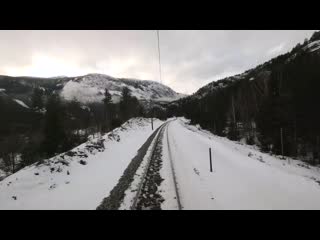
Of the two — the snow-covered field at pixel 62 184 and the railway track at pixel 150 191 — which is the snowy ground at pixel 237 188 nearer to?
the railway track at pixel 150 191

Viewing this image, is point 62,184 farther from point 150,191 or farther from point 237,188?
point 237,188

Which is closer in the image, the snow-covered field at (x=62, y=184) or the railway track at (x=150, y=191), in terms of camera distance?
the railway track at (x=150, y=191)

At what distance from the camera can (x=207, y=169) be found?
13180mm

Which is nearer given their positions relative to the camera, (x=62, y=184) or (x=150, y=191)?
(x=150, y=191)

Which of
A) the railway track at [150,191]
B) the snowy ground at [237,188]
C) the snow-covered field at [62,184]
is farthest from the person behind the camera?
the snow-covered field at [62,184]

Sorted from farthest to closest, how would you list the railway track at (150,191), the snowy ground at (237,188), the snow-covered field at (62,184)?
the snow-covered field at (62,184), the snowy ground at (237,188), the railway track at (150,191)

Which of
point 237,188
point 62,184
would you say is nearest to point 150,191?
point 237,188

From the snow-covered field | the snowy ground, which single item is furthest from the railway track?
the snow-covered field

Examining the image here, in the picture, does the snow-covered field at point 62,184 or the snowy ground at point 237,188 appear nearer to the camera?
the snowy ground at point 237,188

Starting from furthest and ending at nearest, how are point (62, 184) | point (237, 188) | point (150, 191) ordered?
1. point (62, 184)
2. point (237, 188)
3. point (150, 191)

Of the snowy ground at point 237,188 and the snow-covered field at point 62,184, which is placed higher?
the snow-covered field at point 62,184

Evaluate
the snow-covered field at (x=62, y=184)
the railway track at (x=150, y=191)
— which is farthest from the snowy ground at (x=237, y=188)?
the snow-covered field at (x=62, y=184)
